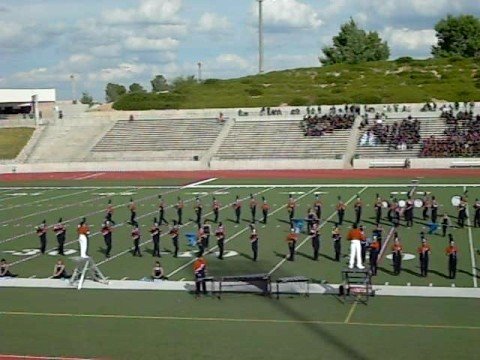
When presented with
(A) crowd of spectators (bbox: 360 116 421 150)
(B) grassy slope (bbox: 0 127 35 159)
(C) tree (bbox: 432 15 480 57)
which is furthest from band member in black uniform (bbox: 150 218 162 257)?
(C) tree (bbox: 432 15 480 57)

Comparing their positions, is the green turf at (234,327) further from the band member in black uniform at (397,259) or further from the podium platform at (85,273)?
the band member in black uniform at (397,259)

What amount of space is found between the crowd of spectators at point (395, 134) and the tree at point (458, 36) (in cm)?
4797

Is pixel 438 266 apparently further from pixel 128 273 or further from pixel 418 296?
pixel 128 273

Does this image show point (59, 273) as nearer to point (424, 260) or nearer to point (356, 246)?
point (356, 246)

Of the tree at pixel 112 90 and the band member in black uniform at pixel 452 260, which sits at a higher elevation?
the tree at pixel 112 90

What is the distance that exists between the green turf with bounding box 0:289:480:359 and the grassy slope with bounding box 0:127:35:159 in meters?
37.3

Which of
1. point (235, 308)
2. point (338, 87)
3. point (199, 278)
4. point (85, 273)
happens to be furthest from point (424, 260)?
point (338, 87)

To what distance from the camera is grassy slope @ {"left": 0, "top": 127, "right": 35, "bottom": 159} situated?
52.1 meters

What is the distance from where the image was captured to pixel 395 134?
149ft

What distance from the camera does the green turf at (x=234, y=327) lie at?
1225 cm

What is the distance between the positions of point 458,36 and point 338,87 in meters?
30.5

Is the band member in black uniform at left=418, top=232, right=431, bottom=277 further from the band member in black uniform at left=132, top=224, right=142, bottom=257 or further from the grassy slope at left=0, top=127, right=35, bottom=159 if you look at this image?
the grassy slope at left=0, top=127, right=35, bottom=159

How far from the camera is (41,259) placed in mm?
20812

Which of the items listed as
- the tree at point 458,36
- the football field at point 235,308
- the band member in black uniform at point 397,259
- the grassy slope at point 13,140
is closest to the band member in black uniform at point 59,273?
the football field at point 235,308
